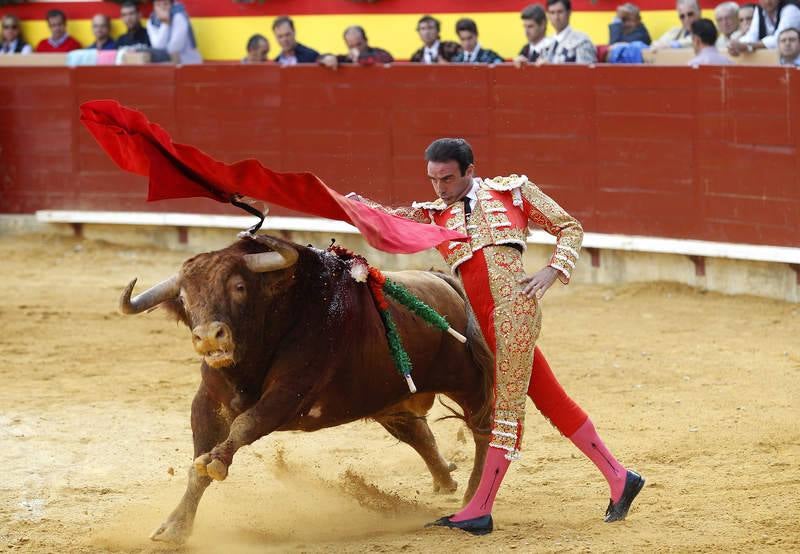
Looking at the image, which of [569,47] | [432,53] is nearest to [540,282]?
[569,47]

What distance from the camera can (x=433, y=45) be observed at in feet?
31.9

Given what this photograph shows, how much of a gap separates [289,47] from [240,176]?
629 cm

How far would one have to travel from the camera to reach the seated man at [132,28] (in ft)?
36.5

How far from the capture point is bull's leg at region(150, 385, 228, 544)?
416 cm

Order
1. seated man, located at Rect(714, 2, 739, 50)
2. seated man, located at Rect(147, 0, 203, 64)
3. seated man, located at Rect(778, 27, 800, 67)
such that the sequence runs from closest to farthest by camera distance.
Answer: seated man, located at Rect(778, 27, 800, 67)
seated man, located at Rect(714, 2, 739, 50)
seated man, located at Rect(147, 0, 203, 64)

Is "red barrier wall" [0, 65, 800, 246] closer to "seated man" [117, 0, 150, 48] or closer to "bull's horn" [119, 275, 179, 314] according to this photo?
"seated man" [117, 0, 150, 48]

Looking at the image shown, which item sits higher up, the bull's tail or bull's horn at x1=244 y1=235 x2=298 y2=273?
bull's horn at x1=244 y1=235 x2=298 y2=273

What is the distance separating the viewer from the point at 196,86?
10.4 metres

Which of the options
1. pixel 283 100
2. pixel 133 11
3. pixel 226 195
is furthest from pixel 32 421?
pixel 133 11

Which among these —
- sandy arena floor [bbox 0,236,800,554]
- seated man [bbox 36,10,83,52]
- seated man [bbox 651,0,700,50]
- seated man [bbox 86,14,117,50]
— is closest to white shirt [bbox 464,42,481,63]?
seated man [bbox 651,0,700,50]

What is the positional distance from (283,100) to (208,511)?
19.1ft

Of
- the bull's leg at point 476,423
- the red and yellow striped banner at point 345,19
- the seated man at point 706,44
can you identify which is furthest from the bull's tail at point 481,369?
the red and yellow striped banner at point 345,19

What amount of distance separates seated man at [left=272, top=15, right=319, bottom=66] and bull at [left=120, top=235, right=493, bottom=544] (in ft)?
19.1

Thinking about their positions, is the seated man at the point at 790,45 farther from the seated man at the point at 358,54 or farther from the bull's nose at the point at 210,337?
the bull's nose at the point at 210,337
